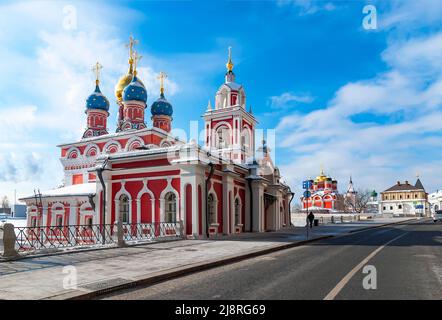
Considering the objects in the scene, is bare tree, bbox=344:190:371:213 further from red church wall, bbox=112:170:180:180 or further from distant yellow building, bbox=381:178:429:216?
red church wall, bbox=112:170:180:180

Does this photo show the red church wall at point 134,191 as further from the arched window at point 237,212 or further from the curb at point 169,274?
the curb at point 169,274

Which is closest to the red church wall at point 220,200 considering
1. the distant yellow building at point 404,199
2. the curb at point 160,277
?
the curb at point 160,277

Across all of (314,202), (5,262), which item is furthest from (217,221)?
(314,202)

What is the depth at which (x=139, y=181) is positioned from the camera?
2170 cm

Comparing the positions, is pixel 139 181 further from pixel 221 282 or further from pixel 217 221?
pixel 221 282

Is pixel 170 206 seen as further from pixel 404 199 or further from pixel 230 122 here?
pixel 404 199

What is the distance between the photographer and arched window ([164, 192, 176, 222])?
68.1ft

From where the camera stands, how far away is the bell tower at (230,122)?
31.7 m

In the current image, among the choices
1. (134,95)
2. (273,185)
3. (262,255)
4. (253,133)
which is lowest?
(262,255)

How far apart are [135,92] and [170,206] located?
17.8m

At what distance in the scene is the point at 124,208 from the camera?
2244 centimetres

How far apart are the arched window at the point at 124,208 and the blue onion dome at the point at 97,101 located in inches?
732

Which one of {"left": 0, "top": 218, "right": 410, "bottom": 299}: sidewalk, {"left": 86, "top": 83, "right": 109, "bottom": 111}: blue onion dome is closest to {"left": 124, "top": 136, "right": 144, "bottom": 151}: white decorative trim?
{"left": 86, "top": 83, "right": 109, "bottom": 111}: blue onion dome
